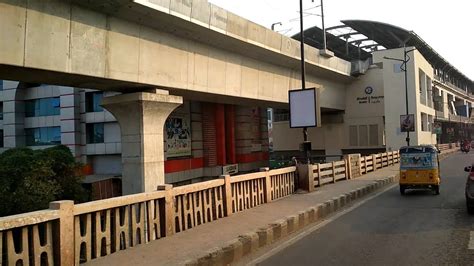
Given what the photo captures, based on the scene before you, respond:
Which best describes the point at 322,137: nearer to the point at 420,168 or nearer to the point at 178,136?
the point at 178,136

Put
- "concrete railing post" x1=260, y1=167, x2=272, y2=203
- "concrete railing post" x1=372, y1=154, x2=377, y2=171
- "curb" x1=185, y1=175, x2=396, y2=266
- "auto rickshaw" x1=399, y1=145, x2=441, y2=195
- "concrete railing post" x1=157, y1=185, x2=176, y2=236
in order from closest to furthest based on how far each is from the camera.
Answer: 1. "curb" x1=185, y1=175, x2=396, y2=266
2. "concrete railing post" x1=157, y1=185, x2=176, y2=236
3. "concrete railing post" x1=260, y1=167, x2=272, y2=203
4. "auto rickshaw" x1=399, y1=145, x2=441, y2=195
5. "concrete railing post" x1=372, y1=154, x2=377, y2=171

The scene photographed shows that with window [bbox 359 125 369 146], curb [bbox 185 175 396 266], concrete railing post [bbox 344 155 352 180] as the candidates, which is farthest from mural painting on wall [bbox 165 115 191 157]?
window [bbox 359 125 369 146]

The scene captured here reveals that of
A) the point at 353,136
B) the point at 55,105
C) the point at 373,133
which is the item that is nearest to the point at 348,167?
the point at 353,136

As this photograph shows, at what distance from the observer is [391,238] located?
29.8ft

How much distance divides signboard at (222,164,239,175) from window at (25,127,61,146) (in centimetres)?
1557

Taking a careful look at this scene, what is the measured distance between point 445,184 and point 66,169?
1577 cm

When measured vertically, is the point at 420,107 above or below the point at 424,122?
above

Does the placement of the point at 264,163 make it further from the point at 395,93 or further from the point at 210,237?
the point at 210,237

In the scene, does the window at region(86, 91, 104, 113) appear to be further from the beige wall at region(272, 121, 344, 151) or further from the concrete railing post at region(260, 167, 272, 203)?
the concrete railing post at region(260, 167, 272, 203)

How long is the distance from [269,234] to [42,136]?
3503cm

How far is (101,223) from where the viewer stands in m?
7.85

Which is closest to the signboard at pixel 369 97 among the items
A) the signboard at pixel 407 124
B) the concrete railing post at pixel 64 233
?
the signboard at pixel 407 124

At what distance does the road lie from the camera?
7473 millimetres

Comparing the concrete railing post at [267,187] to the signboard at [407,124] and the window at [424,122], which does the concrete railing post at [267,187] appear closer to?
the signboard at [407,124]
